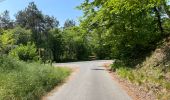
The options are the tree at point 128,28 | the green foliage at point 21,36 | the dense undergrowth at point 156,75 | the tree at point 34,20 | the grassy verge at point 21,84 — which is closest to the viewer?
the grassy verge at point 21,84

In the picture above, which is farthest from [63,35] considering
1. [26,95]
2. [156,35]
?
[26,95]

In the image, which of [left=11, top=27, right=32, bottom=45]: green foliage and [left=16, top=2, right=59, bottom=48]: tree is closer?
[left=11, top=27, right=32, bottom=45]: green foliage

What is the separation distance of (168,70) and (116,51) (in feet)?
52.5

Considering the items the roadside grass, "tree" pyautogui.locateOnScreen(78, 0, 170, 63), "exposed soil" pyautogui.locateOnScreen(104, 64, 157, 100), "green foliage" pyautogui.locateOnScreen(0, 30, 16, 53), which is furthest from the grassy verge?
"tree" pyautogui.locateOnScreen(78, 0, 170, 63)

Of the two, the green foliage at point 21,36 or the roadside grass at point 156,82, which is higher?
the green foliage at point 21,36

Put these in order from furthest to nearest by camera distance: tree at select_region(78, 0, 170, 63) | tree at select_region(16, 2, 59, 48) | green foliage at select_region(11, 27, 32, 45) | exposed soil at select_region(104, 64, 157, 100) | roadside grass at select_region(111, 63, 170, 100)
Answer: tree at select_region(16, 2, 59, 48) < green foliage at select_region(11, 27, 32, 45) < tree at select_region(78, 0, 170, 63) < exposed soil at select_region(104, 64, 157, 100) < roadside grass at select_region(111, 63, 170, 100)

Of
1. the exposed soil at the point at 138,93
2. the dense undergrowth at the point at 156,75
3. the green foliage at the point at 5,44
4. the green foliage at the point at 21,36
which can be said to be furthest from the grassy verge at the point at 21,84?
the green foliage at the point at 21,36

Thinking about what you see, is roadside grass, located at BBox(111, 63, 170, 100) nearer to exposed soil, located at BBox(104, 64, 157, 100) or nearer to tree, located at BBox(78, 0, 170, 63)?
exposed soil, located at BBox(104, 64, 157, 100)

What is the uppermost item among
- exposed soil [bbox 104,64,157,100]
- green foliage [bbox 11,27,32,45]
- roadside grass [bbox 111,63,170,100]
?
green foliage [bbox 11,27,32,45]

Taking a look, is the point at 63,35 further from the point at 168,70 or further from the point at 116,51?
the point at 168,70

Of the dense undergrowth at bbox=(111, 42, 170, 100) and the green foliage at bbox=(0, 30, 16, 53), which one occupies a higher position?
the green foliage at bbox=(0, 30, 16, 53)

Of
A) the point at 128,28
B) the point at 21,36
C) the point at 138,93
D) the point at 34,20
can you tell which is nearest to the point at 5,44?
the point at 128,28

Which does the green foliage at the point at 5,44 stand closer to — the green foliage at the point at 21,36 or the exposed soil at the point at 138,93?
the exposed soil at the point at 138,93

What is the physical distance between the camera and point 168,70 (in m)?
22.7
